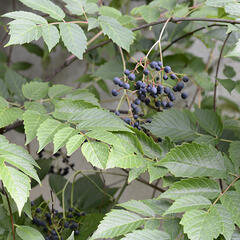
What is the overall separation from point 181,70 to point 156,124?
449 millimetres

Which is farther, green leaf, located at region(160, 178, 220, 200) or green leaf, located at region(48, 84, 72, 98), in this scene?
green leaf, located at region(48, 84, 72, 98)

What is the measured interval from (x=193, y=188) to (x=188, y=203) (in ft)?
0.15

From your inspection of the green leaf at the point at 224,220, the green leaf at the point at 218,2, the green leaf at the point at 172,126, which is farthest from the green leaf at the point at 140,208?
the green leaf at the point at 218,2

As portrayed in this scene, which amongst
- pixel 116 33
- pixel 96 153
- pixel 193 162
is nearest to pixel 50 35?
pixel 116 33

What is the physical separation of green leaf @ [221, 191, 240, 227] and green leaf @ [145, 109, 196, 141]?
0.25 metres

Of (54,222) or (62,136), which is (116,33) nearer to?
(62,136)

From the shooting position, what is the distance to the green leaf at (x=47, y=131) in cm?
77

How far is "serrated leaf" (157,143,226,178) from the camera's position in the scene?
0.78 m

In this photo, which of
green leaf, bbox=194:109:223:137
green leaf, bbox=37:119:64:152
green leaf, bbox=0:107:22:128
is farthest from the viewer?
green leaf, bbox=194:109:223:137

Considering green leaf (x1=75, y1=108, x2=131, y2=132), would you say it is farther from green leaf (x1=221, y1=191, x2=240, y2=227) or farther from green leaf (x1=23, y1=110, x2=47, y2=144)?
green leaf (x1=221, y1=191, x2=240, y2=227)

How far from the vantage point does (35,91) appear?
1058mm

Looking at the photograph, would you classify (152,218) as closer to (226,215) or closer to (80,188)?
(226,215)

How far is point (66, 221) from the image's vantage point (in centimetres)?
105

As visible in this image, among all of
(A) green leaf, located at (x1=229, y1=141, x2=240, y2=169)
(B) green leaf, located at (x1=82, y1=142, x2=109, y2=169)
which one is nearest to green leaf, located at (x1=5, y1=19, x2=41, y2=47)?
(B) green leaf, located at (x1=82, y1=142, x2=109, y2=169)
